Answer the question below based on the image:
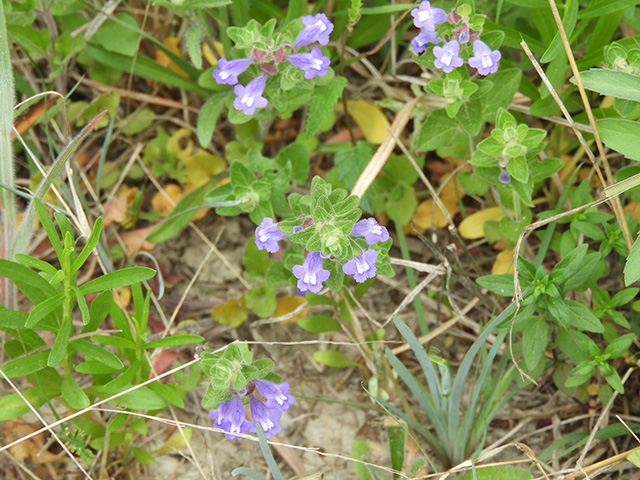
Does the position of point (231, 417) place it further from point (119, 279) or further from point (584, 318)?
point (584, 318)

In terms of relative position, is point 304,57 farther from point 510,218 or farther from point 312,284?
point 510,218

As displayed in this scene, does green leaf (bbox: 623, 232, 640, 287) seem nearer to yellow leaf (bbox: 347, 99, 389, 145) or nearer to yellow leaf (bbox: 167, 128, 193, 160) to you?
yellow leaf (bbox: 347, 99, 389, 145)

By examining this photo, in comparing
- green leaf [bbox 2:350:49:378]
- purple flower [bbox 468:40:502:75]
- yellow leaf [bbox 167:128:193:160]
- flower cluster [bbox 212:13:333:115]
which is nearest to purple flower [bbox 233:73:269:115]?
flower cluster [bbox 212:13:333:115]

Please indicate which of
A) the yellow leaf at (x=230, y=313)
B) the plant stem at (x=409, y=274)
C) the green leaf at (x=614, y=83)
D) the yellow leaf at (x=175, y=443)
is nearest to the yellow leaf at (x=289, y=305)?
the yellow leaf at (x=230, y=313)

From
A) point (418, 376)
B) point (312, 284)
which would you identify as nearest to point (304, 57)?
point (312, 284)

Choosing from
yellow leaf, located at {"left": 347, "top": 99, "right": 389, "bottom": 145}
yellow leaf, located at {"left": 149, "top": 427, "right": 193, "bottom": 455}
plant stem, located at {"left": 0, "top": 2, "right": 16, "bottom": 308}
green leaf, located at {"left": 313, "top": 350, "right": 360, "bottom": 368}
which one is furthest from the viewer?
yellow leaf, located at {"left": 347, "top": 99, "right": 389, "bottom": 145}

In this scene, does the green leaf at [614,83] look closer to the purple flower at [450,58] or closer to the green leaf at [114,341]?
the purple flower at [450,58]
